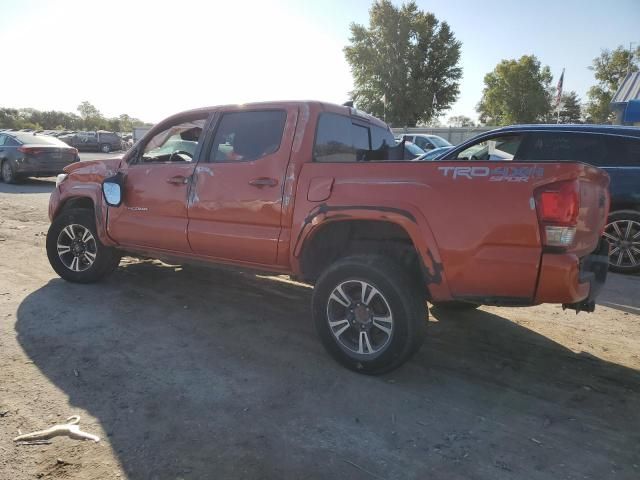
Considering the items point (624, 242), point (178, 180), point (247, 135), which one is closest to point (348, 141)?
point (247, 135)

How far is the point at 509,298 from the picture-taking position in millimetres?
2740

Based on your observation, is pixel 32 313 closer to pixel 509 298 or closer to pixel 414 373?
pixel 414 373

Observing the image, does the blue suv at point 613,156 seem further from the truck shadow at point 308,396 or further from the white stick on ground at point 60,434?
the white stick on ground at point 60,434

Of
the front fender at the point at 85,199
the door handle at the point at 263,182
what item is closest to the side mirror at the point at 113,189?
the front fender at the point at 85,199

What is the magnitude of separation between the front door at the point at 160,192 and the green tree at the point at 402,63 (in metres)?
42.9

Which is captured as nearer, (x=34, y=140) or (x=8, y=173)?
(x=8, y=173)

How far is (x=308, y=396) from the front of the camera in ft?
9.47

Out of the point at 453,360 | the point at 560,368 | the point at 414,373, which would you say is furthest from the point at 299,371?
the point at 560,368

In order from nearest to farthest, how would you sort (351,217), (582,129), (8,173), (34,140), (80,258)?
(351,217) < (80,258) < (582,129) < (8,173) < (34,140)

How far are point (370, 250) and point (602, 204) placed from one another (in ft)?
5.10

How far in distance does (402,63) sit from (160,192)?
46.4 m

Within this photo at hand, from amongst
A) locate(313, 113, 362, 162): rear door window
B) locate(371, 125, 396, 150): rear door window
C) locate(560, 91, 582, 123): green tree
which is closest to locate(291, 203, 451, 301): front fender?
locate(313, 113, 362, 162): rear door window

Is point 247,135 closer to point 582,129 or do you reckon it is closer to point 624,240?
point 582,129

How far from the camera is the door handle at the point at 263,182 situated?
3557 millimetres
